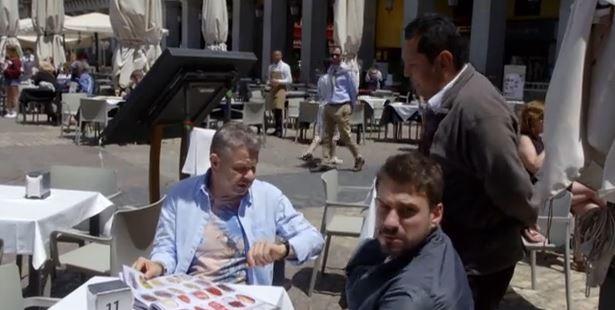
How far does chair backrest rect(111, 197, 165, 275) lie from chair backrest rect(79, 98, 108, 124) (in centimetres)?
874

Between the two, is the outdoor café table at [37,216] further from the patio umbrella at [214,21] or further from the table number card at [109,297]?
the patio umbrella at [214,21]

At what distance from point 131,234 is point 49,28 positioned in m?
16.6

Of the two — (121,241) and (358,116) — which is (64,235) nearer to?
(121,241)

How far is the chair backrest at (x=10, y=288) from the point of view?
2.82 metres

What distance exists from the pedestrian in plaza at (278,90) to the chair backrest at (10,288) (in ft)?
39.6

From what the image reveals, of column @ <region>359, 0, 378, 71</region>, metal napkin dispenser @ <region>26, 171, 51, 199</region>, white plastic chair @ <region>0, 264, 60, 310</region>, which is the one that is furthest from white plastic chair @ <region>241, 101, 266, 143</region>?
column @ <region>359, 0, 378, 71</region>

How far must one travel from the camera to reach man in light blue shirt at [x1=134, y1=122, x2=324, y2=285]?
10.5 ft

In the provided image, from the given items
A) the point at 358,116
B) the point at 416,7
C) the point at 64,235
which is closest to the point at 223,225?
the point at 64,235

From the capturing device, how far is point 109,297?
89.6 inches

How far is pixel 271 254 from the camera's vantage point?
3123mm

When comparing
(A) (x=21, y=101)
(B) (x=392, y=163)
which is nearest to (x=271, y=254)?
(B) (x=392, y=163)

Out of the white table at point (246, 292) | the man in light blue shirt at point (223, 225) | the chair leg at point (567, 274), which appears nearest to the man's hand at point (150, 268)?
the man in light blue shirt at point (223, 225)

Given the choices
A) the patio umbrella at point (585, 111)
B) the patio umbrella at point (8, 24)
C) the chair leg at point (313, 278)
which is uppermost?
the patio umbrella at point (8, 24)

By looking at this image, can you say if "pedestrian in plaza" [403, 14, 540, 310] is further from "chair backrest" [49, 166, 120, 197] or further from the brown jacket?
"chair backrest" [49, 166, 120, 197]
